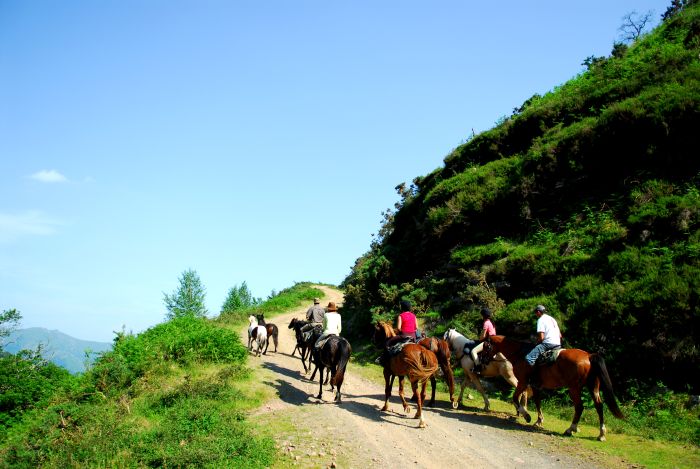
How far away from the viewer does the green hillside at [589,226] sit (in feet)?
41.7

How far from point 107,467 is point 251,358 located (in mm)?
11273

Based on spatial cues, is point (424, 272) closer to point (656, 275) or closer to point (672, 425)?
point (656, 275)

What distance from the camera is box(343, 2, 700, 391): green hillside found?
12.7m

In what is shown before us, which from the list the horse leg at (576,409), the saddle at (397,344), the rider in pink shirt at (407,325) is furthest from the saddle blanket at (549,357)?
the rider in pink shirt at (407,325)

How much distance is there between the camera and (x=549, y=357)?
1045 centimetres

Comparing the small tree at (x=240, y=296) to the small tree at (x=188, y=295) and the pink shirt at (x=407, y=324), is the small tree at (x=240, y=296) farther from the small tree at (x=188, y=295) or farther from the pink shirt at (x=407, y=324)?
the pink shirt at (x=407, y=324)

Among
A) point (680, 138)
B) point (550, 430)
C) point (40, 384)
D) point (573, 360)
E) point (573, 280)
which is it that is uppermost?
point (680, 138)

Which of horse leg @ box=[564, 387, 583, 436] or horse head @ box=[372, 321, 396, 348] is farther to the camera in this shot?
horse head @ box=[372, 321, 396, 348]

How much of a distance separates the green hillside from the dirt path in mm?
4537

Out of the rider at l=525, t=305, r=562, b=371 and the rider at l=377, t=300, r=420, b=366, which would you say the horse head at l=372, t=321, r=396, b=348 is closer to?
the rider at l=377, t=300, r=420, b=366

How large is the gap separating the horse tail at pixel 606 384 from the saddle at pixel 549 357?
855 millimetres

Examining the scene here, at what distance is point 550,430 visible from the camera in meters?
10.4

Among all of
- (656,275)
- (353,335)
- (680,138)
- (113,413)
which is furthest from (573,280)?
(113,413)

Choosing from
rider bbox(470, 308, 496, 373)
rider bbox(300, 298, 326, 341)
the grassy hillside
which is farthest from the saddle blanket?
rider bbox(300, 298, 326, 341)
